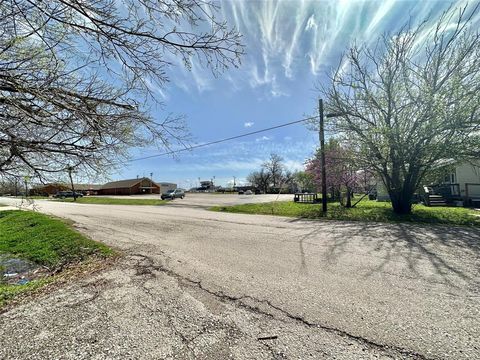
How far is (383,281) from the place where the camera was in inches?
154

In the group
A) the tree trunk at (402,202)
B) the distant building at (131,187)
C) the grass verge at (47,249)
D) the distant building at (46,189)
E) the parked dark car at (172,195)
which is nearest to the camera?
the grass verge at (47,249)

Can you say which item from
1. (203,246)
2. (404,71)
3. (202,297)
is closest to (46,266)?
(203,246)

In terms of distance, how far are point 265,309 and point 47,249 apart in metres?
8.58

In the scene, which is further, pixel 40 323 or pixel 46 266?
pixel 46 266

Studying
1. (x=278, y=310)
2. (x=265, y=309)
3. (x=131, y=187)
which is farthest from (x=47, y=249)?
(x=131, y=187)

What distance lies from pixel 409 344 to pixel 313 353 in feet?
3.02

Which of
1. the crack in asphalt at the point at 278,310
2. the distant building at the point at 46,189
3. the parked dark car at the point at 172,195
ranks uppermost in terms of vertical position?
the parked dark car at the point at 172,195

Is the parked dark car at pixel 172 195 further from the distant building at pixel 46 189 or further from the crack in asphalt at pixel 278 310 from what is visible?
the crack in asphalt at pixel 278 310

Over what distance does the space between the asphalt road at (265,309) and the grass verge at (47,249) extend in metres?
1.05

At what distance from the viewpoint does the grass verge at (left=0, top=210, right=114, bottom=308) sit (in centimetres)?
454

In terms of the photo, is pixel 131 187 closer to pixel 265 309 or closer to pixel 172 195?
pixel 172 195

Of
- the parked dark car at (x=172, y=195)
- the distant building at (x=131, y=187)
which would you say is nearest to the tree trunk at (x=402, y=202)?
the parked dark car at (x=172, y=195)

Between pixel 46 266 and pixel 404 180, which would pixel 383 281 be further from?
pixel 404 180

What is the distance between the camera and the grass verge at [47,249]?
179 inches
